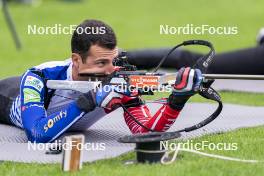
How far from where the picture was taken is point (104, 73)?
564cm

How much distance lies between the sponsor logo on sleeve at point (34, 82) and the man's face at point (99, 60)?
0.39 metres

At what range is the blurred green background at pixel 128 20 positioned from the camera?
50.9 feet

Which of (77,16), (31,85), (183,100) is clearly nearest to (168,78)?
(183,100)

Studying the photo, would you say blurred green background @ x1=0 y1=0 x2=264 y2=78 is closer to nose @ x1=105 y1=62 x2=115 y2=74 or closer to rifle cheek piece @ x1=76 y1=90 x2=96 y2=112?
nose @ x1=105 y1=62 x2=115 y2=74

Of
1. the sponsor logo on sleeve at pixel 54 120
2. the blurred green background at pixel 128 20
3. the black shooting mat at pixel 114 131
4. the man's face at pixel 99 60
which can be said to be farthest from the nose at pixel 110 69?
the blurred green background at pixel 128 20

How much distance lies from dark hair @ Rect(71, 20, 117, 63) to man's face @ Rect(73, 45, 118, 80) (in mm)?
34

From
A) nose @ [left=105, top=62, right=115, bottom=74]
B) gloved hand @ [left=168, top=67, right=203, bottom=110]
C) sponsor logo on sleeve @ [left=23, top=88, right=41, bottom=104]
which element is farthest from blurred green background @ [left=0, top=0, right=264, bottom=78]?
gloved hand @ [left=168, top=67, right=203, bottom=110]

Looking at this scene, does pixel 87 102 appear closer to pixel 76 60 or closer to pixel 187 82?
pixel 76 60

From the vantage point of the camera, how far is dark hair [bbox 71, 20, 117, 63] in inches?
225

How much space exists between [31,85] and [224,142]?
1545mm

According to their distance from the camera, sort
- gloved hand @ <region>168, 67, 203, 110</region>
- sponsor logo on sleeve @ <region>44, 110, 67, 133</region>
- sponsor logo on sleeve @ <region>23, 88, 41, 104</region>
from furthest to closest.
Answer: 1. sponsor logo on sleeve @ <region>23, 88, 41, 104</region>
2. sponsor logo on sleeve @ <region>44, 110, 67, 133</region>
3. gloved hand @ <region>168, 67, 203, 110</region>

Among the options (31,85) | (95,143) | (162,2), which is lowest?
(162,2)

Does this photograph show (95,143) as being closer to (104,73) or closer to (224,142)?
(104,73)

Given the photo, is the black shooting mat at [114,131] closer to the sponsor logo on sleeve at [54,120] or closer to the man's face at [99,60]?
the sponsor logo on sleeve at [54,120]
